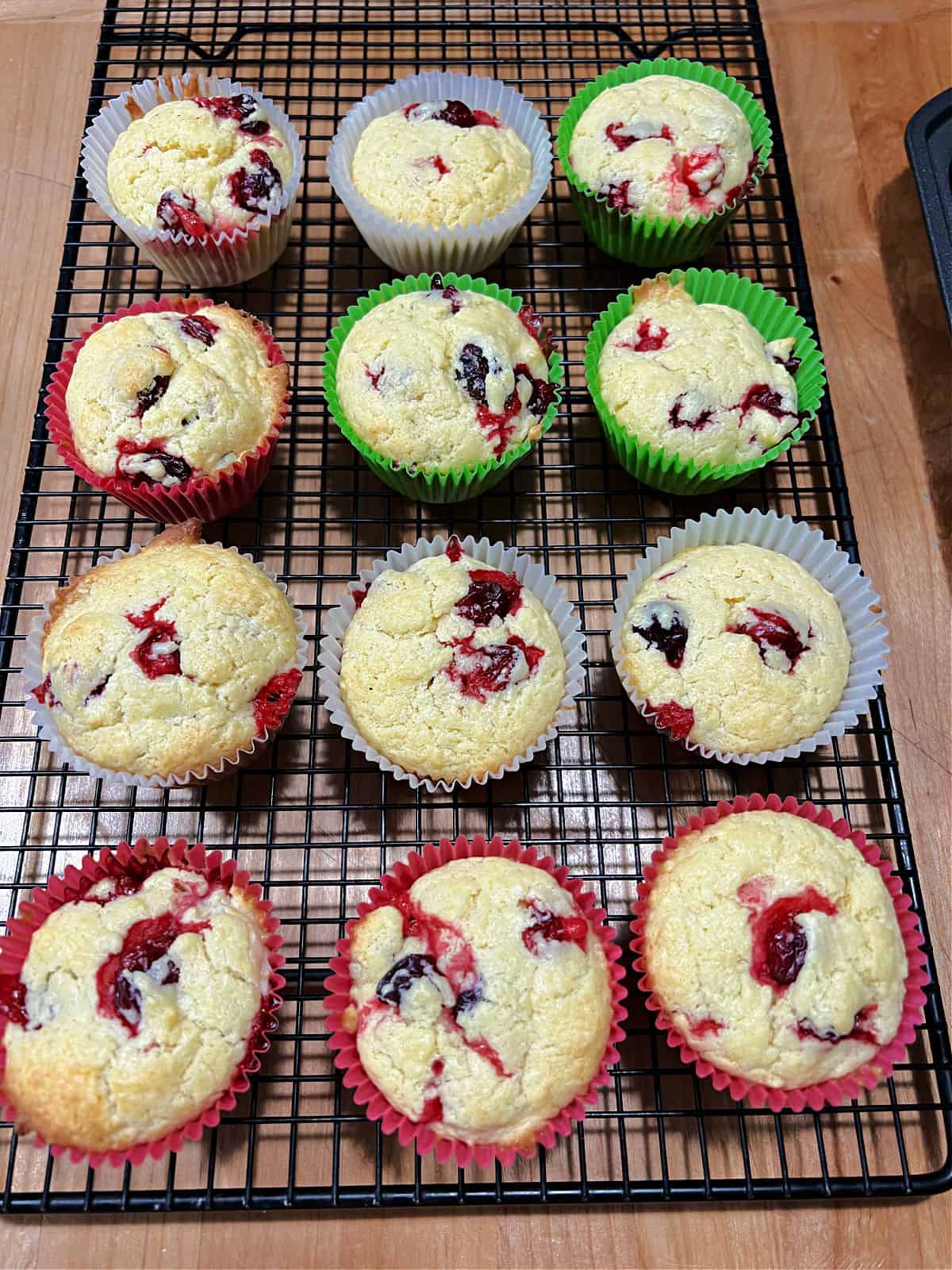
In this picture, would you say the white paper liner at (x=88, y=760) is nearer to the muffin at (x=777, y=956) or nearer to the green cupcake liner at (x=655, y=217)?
the muffin at (x=777, y=956)

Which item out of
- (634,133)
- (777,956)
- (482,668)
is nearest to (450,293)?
(634,133)

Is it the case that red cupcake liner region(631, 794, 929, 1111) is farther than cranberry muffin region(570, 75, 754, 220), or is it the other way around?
cranberry muffin region(570, 75, 754, 220)

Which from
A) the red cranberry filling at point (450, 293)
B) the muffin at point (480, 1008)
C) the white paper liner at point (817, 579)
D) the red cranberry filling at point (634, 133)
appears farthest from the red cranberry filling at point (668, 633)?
the red cranberry filling at point (634, 133)

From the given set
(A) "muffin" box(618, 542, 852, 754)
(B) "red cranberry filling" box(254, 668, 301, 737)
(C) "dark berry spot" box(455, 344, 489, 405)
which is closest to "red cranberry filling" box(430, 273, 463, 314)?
(C) "dark berry spot" box(455, 344, 489, 405)

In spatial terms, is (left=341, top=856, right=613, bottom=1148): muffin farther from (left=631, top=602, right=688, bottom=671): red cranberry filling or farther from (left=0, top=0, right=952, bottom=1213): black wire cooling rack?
(left=631, top=602, right=688, bottom=671): red cranberry filling

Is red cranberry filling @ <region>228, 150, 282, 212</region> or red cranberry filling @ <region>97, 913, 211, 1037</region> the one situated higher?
red cranberry filling @ <region>228, 150, 282, 212</region>

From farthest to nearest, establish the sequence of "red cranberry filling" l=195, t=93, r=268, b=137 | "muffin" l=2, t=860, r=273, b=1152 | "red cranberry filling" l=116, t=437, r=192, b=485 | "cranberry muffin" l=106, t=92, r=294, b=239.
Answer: "red cranberry filling" l=195, t=93, r=268, b=137 < "cranberry muffin" l=106, t=92, r=294, b=239 < "red cranberry filling" l=116, t=437, r=192, b=485 < "muffin" l=2, t=860, r=273, b=1152

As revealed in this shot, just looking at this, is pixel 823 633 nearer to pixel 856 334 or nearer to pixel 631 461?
pixel 631 461
